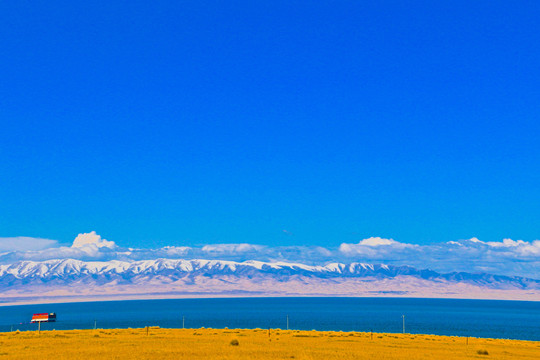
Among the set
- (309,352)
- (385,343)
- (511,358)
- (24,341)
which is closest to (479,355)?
(511,358)

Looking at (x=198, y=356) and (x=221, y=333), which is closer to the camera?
(x=198, y=356)

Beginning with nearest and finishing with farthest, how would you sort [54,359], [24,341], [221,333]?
[54,359], [24,341], [221,333]

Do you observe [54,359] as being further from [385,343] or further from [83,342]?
[385,343]

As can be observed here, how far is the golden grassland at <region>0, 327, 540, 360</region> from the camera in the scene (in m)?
56.6

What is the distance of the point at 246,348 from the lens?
62.8 m

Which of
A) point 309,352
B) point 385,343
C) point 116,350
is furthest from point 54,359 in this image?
point 385,343

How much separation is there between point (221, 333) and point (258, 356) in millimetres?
32554

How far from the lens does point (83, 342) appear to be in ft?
231

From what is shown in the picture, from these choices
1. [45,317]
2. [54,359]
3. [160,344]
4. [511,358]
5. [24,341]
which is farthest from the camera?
[45,317]

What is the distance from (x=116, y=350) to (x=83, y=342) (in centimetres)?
1195

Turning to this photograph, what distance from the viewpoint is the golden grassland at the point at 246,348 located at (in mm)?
56562

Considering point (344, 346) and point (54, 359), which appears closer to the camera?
point (54, 359)

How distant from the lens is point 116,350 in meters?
60.5

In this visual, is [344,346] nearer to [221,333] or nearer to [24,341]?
[221,333]
